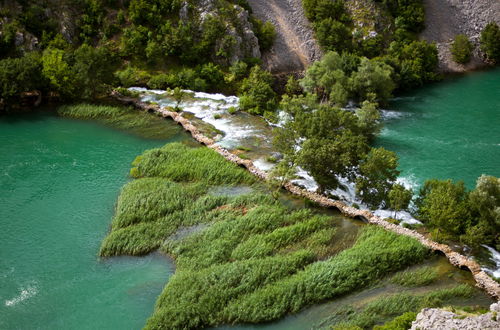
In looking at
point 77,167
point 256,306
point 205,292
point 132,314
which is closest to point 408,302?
point 256,306

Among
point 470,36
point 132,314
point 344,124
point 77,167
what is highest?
point 470,36

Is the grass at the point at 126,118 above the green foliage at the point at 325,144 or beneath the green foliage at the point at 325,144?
beneath

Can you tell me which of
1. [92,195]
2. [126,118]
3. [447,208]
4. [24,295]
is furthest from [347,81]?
[24,295]

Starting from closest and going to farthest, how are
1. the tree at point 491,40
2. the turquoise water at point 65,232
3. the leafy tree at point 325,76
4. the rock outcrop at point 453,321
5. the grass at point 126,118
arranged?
1. the rock outcrop at point 453,321
2. the turquoise water at point 65,232
3. the grass at point 126,118
4. the leafy tree at point 325,76
5. the tree at point 491,40

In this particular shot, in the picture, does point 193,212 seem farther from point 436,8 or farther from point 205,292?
point 436,8

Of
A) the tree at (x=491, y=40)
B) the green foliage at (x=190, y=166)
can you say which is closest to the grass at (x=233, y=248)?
the green foliage at (x=190, y=166)

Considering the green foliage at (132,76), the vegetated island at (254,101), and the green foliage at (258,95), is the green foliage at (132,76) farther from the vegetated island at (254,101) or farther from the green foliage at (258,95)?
the green foliage at (258,95)

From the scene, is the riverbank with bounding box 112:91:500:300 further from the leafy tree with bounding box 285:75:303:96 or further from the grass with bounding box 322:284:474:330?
the leafy tree with bounding box 285:75:303:96
